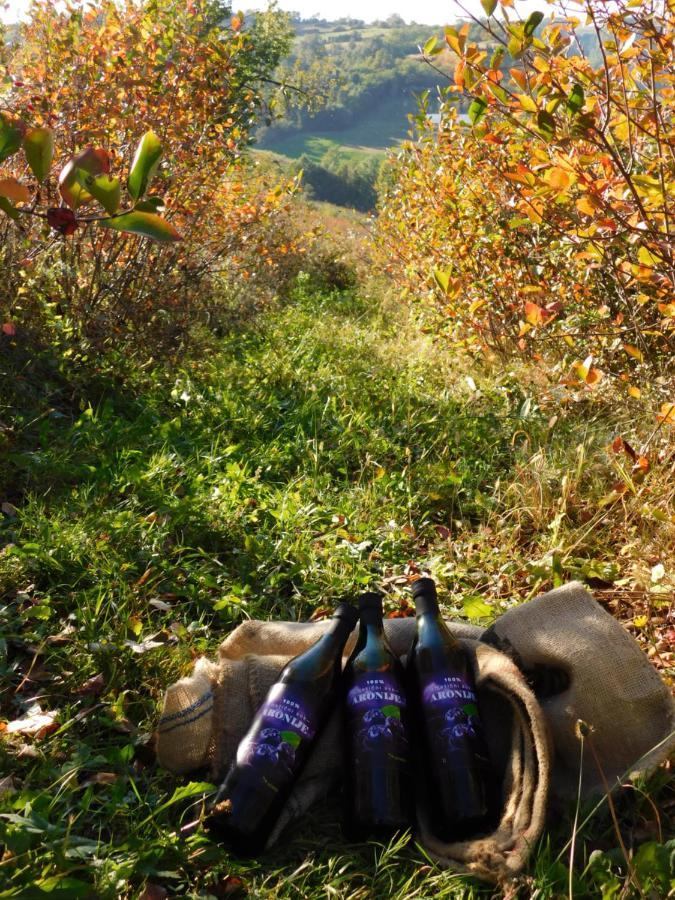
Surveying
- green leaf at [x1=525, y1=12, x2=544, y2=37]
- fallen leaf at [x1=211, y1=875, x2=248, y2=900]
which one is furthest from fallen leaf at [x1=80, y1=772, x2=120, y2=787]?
green leaf at [x1=525, y1=12, x2=544, y2=37]

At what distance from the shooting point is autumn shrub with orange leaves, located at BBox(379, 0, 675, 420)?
2.47 m

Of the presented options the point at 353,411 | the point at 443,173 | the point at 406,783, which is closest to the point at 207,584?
the point at 406,783

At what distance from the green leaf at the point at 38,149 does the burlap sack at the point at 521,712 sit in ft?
4.78

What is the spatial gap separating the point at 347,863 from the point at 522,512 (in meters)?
1.97

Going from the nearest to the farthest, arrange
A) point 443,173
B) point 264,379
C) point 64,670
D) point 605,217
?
point 64,670 → point 605,217 → point 264,379 → point 443,173

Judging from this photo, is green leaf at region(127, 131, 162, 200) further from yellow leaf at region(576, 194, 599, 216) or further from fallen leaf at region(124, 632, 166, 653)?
yellow leaf at region(576, 194, 599, 216)

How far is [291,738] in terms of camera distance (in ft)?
6.05

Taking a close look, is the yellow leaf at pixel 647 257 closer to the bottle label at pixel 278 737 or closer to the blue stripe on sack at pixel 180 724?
the bottle label at pixel 278 737

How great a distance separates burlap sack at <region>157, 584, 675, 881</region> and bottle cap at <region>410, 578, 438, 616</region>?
15 cm

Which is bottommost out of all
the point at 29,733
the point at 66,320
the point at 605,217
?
the point at 29,733

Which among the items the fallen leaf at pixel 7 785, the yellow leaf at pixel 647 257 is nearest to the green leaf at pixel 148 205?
the fallen leaf at pixel 7 785

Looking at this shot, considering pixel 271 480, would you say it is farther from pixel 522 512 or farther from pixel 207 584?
pixel 522 512

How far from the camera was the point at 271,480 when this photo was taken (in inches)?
148

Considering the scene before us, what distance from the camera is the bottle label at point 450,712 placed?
1836 mm
